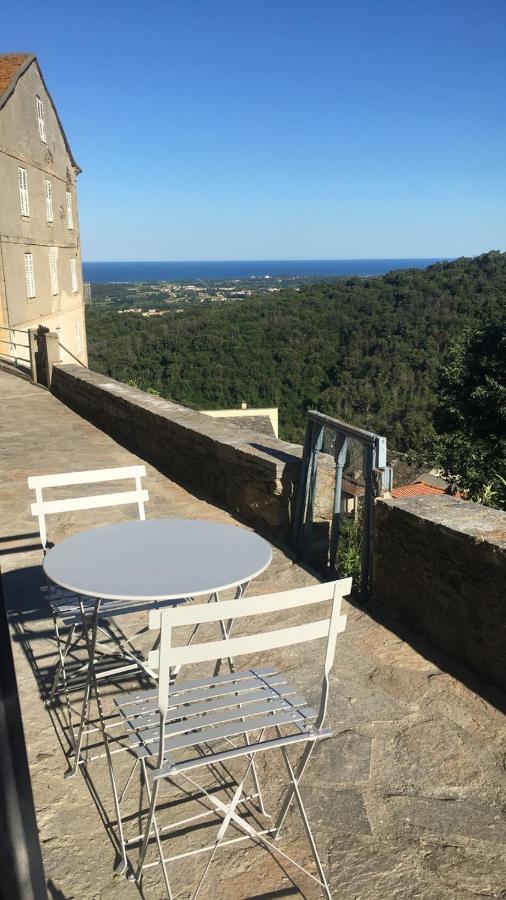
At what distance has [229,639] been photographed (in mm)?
1948

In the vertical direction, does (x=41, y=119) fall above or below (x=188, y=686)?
above

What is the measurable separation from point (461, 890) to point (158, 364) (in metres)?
51.7

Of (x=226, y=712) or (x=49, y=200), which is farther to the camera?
(x=49, y=200)

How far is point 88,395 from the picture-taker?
941 centimetres

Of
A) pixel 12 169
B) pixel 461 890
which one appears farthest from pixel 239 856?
pixel 12 169

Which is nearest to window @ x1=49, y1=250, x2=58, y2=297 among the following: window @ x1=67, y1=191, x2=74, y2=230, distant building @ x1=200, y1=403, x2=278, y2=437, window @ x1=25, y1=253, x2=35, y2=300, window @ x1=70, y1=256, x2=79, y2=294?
window @ x1=25, y1=253, x2=35, y2=300

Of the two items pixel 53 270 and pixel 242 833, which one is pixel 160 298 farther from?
pixel 242 833

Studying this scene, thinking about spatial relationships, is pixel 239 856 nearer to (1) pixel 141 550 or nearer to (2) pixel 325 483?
(1) pixel 141 550

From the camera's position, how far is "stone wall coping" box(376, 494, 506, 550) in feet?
10.1

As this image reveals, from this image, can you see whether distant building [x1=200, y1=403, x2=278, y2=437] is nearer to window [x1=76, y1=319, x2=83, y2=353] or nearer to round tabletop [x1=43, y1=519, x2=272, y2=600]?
window [x1=76, y1=319, x2=83, y2=353]

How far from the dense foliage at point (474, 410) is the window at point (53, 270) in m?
12.7

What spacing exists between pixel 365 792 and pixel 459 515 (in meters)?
1.38

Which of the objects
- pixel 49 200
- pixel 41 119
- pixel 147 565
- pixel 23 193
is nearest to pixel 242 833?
pixel 147 565

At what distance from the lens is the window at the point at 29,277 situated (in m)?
20.7
